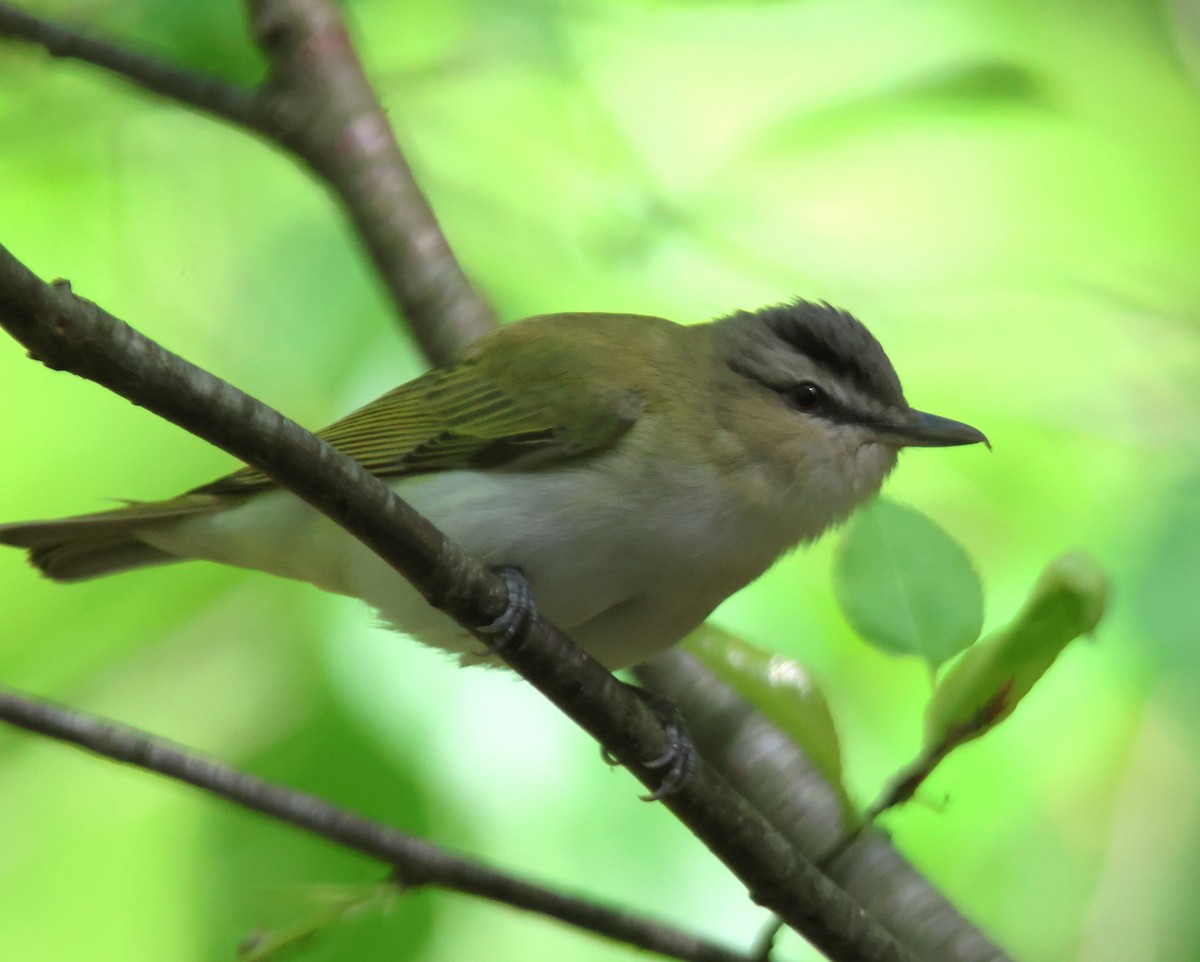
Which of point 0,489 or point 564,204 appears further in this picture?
point 564,204

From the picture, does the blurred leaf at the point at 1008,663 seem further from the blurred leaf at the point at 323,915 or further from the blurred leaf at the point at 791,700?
the blurred leaf at the point at 323,915

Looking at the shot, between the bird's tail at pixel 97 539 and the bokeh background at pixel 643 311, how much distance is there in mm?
508

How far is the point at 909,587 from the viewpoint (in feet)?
7.02

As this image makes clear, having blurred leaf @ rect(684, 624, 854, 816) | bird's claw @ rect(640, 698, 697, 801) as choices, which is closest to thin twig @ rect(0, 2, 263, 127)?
blurred leaf @ rect(684, 624, 854, 816)

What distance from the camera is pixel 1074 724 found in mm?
3777

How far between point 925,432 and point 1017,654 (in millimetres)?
1127

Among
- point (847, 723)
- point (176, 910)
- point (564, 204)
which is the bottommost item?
point (176, 910)

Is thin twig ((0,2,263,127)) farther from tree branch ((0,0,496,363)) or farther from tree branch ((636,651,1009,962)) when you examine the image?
tree branch ((636,651,1009,962))

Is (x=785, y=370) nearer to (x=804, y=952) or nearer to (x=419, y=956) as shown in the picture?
(x=419, y=956)

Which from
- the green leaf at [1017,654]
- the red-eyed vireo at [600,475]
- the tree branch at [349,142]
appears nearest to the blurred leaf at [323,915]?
the red-eyed vireo at [600,475]

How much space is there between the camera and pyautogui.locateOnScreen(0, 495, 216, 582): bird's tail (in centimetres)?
297

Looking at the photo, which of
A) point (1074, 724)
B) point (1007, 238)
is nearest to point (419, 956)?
point (1074, 724)

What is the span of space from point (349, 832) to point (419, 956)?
0.93 meters

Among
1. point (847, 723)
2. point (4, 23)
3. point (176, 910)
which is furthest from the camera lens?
point (847, 723)
